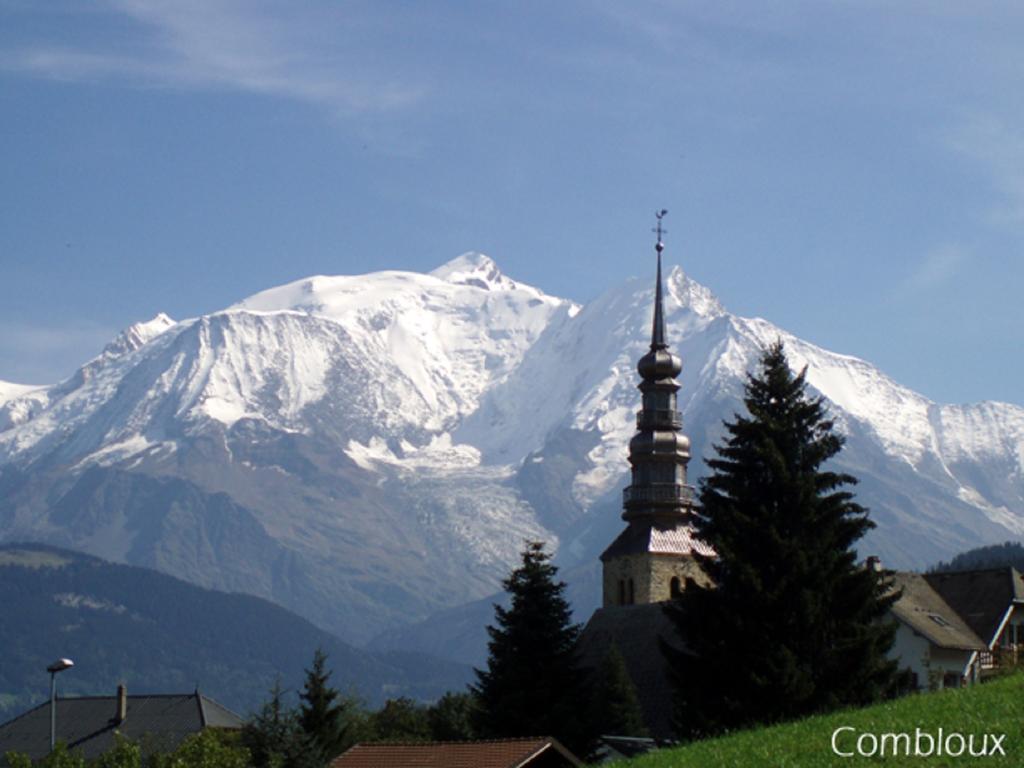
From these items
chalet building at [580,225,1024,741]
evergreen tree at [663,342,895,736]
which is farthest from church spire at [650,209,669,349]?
evergreen tree at [663,342,895,736]

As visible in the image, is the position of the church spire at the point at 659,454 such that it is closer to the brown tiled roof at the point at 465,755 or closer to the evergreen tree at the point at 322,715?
the evergreen tree at the point at 322,715

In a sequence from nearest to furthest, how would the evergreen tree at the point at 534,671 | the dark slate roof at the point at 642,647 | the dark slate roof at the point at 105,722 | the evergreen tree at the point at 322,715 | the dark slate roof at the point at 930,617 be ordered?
1. the evergreen tree at the point at 534,671
2. the evergreen tree at the point at 322,715
3. the dark slate roof at the point at 930,617
4. the dark slate roof at the point at 642,647
5. the dark slate roof at the point at 105,722

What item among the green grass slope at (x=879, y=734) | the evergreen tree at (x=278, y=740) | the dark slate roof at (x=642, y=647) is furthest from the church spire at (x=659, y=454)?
the green grass slope at (x=879, y=734)

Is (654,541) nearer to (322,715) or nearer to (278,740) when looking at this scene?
(322,715)

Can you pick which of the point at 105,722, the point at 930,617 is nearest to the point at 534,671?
the point at 930,617

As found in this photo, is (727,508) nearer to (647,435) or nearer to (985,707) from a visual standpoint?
(985,707)

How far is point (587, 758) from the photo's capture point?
65188 mm

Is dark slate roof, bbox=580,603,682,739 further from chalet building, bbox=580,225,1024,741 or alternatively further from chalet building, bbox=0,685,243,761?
chalet building, bbox=0,685,243,761

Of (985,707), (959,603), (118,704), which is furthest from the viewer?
(118,704)

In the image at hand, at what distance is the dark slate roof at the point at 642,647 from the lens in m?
78.8

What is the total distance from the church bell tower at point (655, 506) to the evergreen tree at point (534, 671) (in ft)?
82.3

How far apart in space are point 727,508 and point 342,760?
12.2 m

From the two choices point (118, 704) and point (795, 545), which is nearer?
point (795, 545)

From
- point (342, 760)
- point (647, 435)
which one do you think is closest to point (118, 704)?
point (647, 435)
